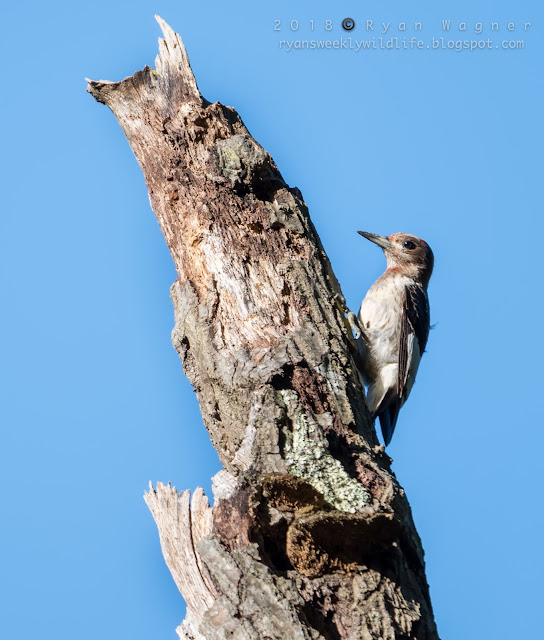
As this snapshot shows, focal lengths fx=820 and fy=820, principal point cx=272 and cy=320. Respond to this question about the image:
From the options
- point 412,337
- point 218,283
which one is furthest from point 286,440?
point 412,337

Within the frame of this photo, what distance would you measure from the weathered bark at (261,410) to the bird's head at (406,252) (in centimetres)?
240

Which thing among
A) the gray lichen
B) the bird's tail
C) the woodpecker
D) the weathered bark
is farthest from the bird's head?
the gray lichen

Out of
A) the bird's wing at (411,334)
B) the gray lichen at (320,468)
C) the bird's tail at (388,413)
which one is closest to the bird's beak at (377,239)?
the bird's wing at (411,334)

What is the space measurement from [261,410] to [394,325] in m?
2.76

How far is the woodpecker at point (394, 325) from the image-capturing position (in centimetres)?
580

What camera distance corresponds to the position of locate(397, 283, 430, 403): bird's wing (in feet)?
19.6

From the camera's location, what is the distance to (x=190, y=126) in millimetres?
4684

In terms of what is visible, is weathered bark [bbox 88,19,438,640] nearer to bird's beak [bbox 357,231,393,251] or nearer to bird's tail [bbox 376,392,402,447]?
bird's tail [bbox 376,392,402,447]

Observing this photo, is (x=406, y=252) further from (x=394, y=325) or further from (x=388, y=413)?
(x=388, y=413)

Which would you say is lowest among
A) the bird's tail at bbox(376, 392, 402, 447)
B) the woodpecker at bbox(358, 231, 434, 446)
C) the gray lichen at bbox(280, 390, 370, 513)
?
the gray lichen at bbox(280, 390, 370, 513)

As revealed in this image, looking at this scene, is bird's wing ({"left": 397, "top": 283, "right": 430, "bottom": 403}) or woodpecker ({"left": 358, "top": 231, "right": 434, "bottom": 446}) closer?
woodpecker ({"left": 358, "top": 231, "right": 434, "bottom": 446})

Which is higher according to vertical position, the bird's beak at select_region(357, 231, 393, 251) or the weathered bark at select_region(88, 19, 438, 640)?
the bird's beak at select_region(357, 231, 393, 251)

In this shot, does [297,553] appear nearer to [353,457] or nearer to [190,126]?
[353,457]

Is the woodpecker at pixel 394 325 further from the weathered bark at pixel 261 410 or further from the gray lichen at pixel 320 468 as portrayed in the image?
the gray lichen at pixel 320 468
